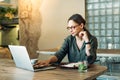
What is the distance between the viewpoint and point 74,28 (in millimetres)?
2361

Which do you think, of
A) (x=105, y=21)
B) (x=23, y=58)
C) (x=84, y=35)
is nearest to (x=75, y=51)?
(x=84, y=35)

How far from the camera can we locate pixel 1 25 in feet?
20.2

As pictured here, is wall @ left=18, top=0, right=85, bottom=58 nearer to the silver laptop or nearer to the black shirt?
the black shirt

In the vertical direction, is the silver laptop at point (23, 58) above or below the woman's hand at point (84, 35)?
below

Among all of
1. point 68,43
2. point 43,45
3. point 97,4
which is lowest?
point 43,45

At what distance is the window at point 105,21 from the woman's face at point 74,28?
2.47 meters

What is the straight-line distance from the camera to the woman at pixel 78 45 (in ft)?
7.27

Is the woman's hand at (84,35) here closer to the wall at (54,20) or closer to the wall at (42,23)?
the wall at (54,20)

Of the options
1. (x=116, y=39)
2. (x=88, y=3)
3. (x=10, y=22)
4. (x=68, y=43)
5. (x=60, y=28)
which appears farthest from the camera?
(x=10, y=22)

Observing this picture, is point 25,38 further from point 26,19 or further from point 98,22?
point 98,22

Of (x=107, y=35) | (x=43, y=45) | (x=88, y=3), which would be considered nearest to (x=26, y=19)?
(x=43, y=45)

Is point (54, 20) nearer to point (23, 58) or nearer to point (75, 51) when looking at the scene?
point (75, 51)

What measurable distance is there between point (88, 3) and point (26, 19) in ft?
4.94

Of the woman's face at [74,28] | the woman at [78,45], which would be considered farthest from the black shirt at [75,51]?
the woman's face at [74,28]
